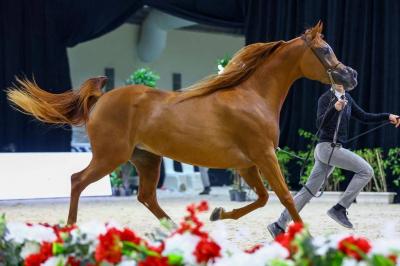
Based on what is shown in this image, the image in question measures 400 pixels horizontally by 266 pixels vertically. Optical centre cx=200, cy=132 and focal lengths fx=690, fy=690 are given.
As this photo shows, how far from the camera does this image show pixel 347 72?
4816 millimetres

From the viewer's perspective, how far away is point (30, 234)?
2.08 m

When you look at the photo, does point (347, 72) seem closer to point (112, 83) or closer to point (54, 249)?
point (54, 249)

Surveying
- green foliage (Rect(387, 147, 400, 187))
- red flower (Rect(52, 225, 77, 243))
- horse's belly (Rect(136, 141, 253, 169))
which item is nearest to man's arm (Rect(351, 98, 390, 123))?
horse's belly (Rect(136, 141, 253, 169))

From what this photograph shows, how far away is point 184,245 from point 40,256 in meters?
0.38

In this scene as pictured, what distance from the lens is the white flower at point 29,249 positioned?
191 centimetres

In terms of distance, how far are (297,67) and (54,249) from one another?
3.32 meters

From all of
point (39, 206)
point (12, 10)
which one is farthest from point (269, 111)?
point (12, 10)

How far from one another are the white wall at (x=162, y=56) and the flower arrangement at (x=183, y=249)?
1242 centimetres

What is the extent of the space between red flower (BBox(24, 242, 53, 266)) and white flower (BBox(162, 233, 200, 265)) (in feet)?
1.04

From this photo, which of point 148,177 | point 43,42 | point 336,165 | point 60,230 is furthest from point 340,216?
point 43,42

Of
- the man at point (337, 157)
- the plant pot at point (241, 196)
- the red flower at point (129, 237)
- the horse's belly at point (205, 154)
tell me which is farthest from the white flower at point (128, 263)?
the plant pot at point (241, 196)

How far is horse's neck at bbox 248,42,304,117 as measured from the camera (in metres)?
4.79

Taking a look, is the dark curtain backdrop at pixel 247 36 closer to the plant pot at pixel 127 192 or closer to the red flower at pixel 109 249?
the plant pot at pixel 127 192

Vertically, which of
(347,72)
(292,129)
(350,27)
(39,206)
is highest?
(350,27)
